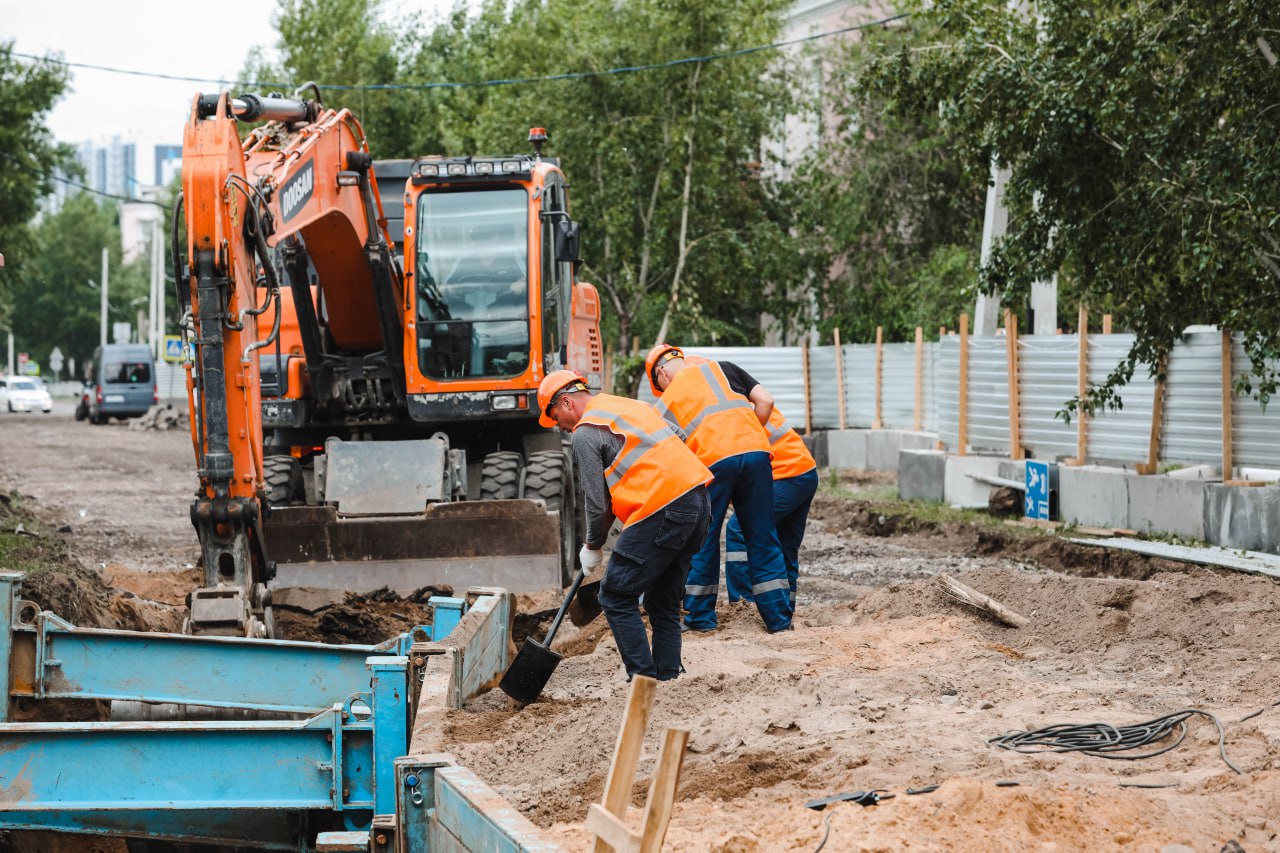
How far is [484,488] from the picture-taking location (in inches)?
451

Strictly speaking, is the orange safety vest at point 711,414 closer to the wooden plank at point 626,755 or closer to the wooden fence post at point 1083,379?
the wooden plank at point 626,755

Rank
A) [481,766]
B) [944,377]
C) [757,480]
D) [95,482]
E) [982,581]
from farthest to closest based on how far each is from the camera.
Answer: [95,482]
[944,377]
[982,581]
[757,480]
[481,766]

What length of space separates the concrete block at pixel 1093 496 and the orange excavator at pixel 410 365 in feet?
17.2

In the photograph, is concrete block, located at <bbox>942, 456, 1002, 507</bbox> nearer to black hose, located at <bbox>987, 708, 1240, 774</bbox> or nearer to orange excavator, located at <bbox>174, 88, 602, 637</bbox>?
orange excavator, located at <bbox>174, 88, 602, 637</bbox>

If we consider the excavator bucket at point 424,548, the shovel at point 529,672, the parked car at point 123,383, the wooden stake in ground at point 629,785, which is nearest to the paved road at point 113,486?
the parked car at point 123,383

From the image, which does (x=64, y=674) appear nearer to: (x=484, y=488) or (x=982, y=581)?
(x=484, y=488)

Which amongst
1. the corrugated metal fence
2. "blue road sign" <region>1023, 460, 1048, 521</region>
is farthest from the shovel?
"blue road sign" <region>1023, 460, 1048, 521</region>

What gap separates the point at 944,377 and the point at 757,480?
1044 centimetres

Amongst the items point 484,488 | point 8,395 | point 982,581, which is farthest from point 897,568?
point 8,395

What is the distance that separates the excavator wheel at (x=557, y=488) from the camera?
11.3 m

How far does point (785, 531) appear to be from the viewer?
970cm

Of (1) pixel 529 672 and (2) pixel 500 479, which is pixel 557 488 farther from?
(1) pixel 529 672

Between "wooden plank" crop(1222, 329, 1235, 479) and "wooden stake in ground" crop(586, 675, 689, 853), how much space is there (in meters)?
10.7

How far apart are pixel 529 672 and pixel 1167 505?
26.0ft
